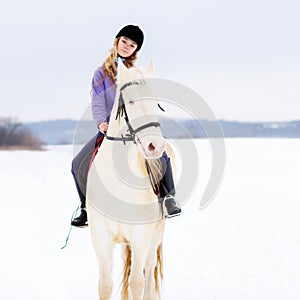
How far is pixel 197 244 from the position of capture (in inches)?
364

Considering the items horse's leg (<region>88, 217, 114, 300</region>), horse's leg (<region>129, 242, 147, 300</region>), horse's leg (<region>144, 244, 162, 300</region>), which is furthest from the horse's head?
horse's leg (<region>144, 244, 162, 300</region>)

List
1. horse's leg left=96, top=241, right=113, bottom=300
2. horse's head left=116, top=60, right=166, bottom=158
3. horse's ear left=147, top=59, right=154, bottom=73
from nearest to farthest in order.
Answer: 1. horse's head left=116, top=60, right=166, bottom=158
2. horse's ear left=147, top=59, right=154, bottom=73
3. horse's leg left=96, top=241, right=113, bottom=300

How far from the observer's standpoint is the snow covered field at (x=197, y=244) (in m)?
6.68

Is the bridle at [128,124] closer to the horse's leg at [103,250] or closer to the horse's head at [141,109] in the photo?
the horse's head at [141,109]

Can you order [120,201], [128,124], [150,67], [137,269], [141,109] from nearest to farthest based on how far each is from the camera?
[141,109], [128,124], [150,67], [120,201], [137,269]

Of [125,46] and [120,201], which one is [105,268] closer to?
[120,201]

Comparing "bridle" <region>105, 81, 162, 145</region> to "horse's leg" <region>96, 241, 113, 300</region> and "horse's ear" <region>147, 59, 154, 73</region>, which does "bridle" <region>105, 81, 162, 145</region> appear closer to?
"horse's ear" <region>147, 59, 154, 73</region>

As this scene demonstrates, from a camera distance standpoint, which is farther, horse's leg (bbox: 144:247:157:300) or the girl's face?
horse's leg (bbox: 144:247:157:300)

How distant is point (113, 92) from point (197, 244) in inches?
210

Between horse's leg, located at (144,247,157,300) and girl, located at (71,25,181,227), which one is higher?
girl, located at (71,25,181,227)

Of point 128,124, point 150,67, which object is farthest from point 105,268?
point 150,67

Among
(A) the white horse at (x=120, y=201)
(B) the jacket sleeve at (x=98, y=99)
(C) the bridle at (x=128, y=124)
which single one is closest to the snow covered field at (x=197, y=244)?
(A) the white horse at (x=120, y=201)

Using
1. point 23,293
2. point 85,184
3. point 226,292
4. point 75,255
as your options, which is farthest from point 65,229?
point 85,184

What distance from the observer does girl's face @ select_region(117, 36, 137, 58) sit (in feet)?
15.4
